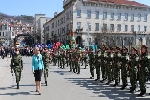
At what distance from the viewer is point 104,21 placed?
72.4 meters

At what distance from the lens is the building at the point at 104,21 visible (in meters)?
68.8

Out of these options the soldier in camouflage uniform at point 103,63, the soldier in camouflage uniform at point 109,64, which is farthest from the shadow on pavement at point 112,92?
the soldier in camouflage uniform at point 103,63

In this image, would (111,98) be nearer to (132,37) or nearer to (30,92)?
(30,92)

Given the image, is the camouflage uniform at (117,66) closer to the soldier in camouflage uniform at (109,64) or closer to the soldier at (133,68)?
the soldier in camouflage uniform at (109,64)

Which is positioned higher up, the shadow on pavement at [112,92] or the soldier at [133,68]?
the soldier at [133,68]

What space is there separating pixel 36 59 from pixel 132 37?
2570 inches

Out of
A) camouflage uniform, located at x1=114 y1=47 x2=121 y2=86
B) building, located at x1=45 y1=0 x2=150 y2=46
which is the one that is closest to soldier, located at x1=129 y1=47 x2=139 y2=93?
camouflage uniform, located at x1=114 y1=47 x2=121 y2=86

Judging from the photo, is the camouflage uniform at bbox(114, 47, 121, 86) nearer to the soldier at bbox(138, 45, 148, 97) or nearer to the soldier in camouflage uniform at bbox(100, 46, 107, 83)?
the soldier in camouflage uniform at bbox(100, 46, 107, 83)

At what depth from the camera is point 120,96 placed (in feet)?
36.1

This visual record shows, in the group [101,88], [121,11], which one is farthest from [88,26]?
[101,88]

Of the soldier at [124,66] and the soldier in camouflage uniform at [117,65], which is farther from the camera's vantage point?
the soldier in camouflage uniform at [117,65]

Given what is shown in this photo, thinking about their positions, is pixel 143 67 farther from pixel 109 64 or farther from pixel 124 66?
pixel 109 64

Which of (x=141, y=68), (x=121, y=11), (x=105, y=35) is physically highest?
(x=121, y=11)

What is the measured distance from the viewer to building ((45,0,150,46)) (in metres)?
68.8
